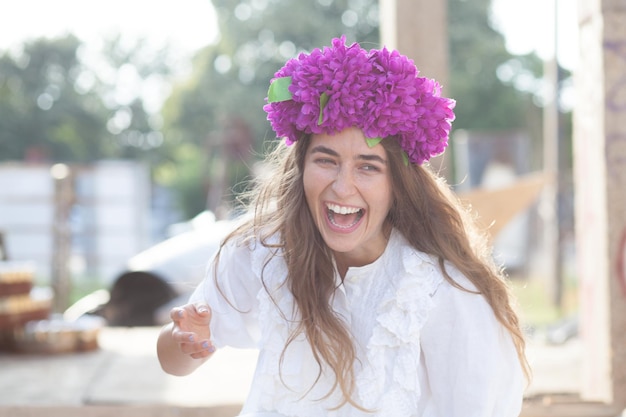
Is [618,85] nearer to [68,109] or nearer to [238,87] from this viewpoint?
[238,87]

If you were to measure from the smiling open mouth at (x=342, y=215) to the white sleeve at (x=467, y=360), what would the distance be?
303 millimetres

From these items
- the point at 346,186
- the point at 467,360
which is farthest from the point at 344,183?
the point at 467,360

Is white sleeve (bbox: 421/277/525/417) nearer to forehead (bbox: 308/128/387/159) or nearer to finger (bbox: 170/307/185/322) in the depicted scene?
forehead (bbox: 308/128/387/159)

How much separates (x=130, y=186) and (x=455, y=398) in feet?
43.0

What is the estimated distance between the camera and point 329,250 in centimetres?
248

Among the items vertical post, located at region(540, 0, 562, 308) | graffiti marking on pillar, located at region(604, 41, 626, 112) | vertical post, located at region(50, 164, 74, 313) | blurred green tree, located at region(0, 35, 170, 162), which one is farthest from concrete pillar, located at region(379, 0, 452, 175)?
blurred green tree, located at region(0, 35, 170, 162)

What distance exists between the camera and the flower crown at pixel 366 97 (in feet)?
7.36

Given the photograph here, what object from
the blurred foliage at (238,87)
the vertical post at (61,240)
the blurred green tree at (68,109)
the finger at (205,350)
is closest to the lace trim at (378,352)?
the finger at (205,350)

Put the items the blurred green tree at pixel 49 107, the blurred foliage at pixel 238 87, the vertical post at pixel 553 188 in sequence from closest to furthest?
the vertical post at pixel 553 188 < the blurred foliage at pixel 238 87 < the blurred green tree at pixel 49 107

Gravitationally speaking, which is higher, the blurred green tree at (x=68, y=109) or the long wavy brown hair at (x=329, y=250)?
the blurred green tree at (x=68, y=109)

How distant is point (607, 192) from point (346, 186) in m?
1.72

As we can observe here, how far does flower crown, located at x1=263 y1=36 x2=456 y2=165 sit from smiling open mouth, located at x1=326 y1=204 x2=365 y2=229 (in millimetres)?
186

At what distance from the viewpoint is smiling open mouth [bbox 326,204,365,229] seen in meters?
2.30

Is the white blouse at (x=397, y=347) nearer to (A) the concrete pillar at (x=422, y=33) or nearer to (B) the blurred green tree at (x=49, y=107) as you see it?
(A) the concrete pillar at (x=422, y=33)
